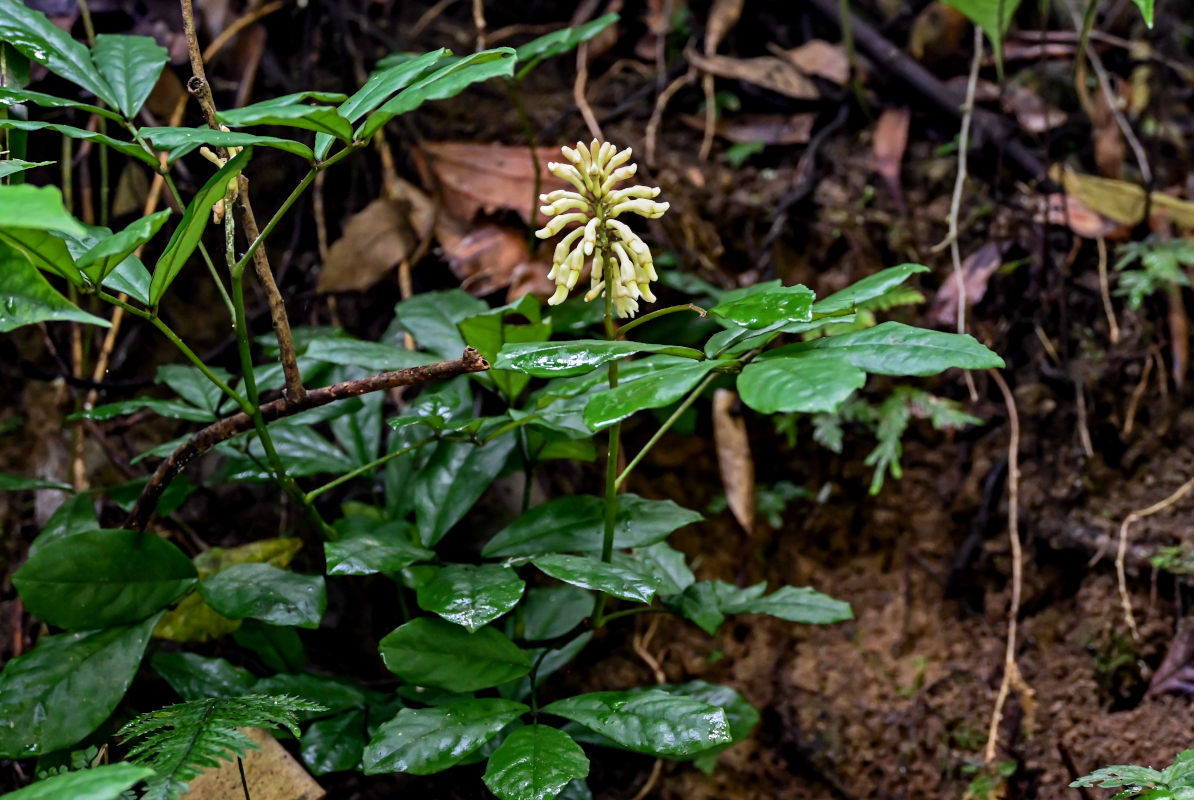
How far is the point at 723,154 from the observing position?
94.4 inches

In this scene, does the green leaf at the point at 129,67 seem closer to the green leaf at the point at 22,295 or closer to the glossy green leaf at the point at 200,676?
the green leaf at the point at 22,295

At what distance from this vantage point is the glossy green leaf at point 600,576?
1.13 metres

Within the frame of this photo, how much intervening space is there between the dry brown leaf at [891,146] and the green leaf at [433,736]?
1698 millimetres

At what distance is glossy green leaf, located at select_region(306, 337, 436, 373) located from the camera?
1361 millimetres

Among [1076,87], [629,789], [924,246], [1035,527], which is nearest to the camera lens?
[629,789]

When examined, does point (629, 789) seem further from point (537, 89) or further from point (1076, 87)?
point (1076, 87)

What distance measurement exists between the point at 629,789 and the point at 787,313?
117 centimetres

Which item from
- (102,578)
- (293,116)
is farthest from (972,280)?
(102,578)

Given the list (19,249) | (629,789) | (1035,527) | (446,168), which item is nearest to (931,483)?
(1035,527)

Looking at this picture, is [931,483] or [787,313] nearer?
[787,313]

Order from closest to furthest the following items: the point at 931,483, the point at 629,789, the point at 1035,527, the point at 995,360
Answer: the point at 995,360
the point at 629,789
the point at 1035,527
the point at 931,483

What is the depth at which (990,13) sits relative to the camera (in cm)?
216

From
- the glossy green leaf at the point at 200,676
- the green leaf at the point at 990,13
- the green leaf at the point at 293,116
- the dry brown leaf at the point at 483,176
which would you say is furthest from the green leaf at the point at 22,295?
the green leaf at the point at 990,13

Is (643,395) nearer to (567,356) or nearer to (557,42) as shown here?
(567,356)
